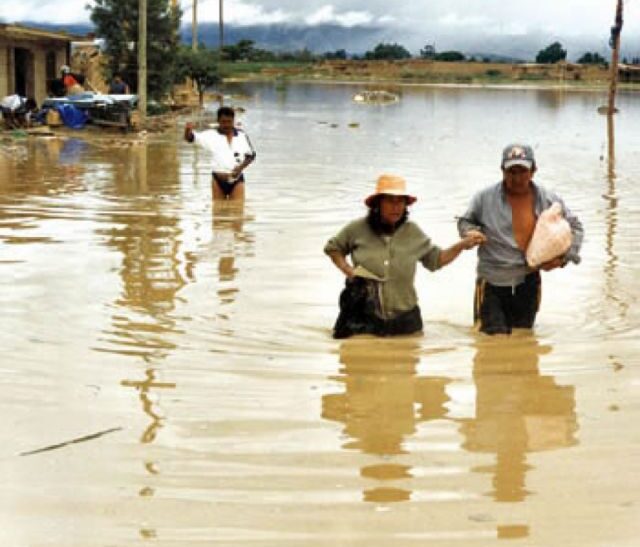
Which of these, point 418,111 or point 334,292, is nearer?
point 334,292

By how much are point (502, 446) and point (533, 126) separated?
112ft

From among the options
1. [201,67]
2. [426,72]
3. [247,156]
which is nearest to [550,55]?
[426,72]

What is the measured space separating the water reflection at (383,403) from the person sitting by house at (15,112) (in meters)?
20.3

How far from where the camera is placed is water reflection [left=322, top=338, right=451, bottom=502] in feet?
15.4

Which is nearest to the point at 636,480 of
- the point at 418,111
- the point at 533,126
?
the point at 533,126

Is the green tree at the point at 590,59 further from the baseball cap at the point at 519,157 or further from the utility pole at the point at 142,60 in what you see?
the baseball cap at the point at 519,157

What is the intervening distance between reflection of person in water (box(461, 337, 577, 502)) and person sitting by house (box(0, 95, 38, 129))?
20.5 metres

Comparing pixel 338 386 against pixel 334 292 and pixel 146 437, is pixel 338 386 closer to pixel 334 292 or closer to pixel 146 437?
pixel 146 437

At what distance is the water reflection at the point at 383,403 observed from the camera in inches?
185

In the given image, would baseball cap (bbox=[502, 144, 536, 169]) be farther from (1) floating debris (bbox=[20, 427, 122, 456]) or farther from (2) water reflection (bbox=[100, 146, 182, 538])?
(1) floating debris (bbox=[20, 427, 122, 456])

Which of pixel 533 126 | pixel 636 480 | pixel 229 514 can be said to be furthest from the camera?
pixel 533 126

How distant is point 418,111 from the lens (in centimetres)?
4962

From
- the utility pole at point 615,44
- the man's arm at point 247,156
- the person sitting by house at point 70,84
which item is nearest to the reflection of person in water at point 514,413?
the man's arm at point 247,156

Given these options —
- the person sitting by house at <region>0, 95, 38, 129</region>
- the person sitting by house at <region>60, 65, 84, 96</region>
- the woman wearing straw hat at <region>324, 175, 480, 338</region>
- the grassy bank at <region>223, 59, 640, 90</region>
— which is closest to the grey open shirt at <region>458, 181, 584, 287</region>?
the woman wearing straw hat at <region>324, 175, 480, 338</region>
